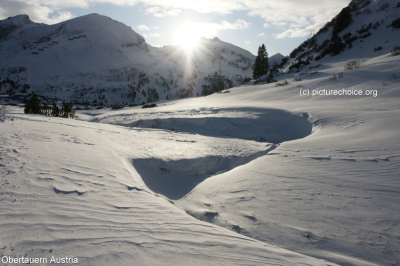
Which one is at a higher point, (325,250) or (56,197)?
(56,197)

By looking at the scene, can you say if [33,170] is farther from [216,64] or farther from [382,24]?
[216,64]

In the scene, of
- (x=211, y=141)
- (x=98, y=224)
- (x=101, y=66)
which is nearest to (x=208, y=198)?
(x=98, y=224)

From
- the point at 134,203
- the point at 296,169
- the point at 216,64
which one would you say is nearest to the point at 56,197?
the point at 134,203

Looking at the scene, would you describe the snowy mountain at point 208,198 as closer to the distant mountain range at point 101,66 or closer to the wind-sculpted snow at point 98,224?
the wind-sculpted snow at point 98,224

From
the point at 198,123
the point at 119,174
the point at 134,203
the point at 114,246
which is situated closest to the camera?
the point at 114,246

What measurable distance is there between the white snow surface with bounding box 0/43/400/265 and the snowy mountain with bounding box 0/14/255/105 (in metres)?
89.9

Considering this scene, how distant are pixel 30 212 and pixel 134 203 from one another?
1445 millimetres

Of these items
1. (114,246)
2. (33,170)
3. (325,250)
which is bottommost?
(325,250)

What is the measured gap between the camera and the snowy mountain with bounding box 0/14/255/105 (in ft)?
355

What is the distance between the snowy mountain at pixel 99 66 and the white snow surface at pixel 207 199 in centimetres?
8993

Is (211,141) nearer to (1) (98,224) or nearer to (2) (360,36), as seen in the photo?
(1) (98,224)

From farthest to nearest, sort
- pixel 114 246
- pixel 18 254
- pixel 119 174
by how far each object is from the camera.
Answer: pixel 119 174, pixel 114 246, pixel 18 254

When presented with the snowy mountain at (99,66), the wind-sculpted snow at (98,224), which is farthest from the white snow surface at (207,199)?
the snowy mountain at (99,66)

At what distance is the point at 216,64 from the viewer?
18038cm
